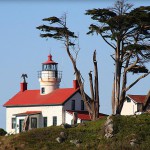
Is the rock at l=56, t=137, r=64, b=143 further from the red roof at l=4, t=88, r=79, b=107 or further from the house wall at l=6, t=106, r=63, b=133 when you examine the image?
the red roof at l=4, t=88, r=79, b=107

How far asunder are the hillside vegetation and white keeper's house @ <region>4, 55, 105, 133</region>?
856 inches

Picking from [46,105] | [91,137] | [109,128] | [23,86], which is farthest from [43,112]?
[109,128]

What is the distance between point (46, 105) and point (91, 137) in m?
26.3

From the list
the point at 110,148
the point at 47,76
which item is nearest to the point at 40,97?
the point at 47,76

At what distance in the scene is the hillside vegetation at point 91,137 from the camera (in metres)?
53.5

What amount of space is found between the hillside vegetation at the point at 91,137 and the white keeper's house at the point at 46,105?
71.4ft

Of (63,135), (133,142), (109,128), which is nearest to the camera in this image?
(133,142)

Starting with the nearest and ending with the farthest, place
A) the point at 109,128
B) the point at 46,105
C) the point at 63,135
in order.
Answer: the point at 109,128 → the point at 63,135 → the point at 46,105

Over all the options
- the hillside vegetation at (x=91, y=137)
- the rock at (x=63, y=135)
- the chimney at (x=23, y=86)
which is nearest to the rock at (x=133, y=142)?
the hillside vegetation at (x=91, y=137)

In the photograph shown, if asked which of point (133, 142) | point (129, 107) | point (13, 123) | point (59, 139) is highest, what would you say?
point (133, 142)

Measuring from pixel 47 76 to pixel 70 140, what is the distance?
28.5 meters

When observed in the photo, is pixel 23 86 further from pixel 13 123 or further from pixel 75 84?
pixel 75 84

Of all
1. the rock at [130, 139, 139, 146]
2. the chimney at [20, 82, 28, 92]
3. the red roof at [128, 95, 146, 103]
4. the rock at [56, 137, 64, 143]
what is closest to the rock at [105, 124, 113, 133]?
the rock at [130, 139, 139, 146]

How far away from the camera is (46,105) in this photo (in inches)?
3219
